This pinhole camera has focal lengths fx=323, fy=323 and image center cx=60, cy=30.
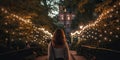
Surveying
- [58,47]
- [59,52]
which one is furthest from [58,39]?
[59,52]

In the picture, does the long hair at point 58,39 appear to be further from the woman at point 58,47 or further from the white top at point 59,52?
the white top at point 59,52

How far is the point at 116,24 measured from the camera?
21484mm

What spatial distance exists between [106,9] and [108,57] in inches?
391

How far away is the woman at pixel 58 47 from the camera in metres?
8.27

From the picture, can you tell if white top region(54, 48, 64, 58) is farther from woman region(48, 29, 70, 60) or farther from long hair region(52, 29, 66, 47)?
long hair region(52, 29, 66, 47)

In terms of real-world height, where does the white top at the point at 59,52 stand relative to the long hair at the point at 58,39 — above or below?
below

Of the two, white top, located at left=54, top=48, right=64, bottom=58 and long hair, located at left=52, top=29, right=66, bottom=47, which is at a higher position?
long hair, located at left=52, top=29, right=66, bottom=47

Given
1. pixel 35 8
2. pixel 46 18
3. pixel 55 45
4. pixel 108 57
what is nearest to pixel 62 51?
pixel 55 45

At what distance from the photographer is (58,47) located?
8.34 meters

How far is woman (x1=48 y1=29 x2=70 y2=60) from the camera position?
827 cm

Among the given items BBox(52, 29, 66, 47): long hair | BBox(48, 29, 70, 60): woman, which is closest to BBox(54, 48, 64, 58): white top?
BBox(48, 29, 70, 60): woman

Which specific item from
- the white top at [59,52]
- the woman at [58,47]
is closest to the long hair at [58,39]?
the woman at [58,47]

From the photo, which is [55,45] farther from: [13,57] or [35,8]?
[35,8]

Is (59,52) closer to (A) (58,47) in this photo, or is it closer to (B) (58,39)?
(A) (58,47)
